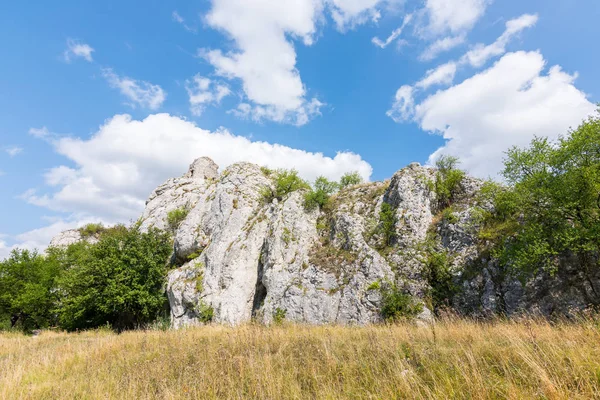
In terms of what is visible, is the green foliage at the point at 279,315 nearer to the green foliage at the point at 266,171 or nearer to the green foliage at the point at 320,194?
the green foliage at the point at 320,194

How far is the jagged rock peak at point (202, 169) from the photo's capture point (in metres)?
51.8

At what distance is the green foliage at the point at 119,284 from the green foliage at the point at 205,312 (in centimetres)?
725

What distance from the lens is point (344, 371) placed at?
6.51 m

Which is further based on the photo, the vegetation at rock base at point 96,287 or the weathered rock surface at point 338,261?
the vegetation at rock base at point 96,287

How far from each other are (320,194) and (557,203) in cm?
1882

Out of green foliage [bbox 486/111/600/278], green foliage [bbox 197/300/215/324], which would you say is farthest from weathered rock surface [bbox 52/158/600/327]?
green foliage [bbox 486/111/600/278]

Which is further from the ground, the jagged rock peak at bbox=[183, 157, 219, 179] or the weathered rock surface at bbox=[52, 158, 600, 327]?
the jagged rock peak at bbox=[183, 157, 219, 179]

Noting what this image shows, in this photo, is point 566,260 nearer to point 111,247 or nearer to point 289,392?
point 289,392

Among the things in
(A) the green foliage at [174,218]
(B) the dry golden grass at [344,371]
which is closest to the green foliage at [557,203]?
(B) the dry golden grass at [344,371]

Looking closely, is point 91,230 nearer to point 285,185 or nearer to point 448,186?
point 285,185

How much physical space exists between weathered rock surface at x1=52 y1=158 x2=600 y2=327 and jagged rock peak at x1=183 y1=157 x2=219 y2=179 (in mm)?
19246

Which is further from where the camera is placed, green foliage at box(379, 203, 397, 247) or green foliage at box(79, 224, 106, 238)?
green foliage at box(79, 224, 106, 238)

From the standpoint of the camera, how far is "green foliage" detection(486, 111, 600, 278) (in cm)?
1459

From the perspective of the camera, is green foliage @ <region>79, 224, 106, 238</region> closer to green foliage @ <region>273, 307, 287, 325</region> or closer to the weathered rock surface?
the weathered rock surface
